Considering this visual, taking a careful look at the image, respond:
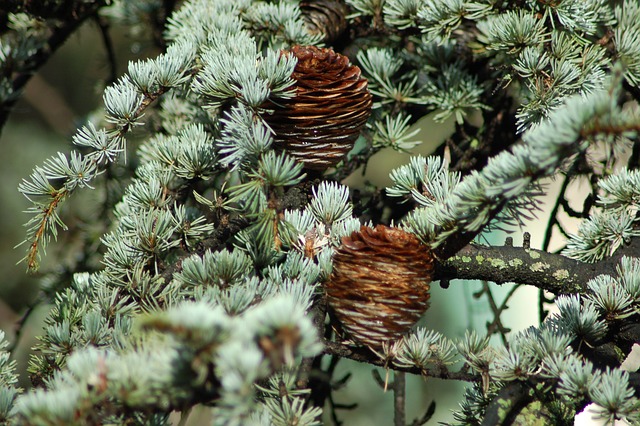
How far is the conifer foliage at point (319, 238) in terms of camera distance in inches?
17.0

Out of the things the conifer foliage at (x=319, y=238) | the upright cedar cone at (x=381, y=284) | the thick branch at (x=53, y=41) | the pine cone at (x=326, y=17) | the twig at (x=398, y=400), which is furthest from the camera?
the thick branch at (x=53, y=41)

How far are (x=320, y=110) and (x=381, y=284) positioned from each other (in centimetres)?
19

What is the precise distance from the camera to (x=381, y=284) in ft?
1.81

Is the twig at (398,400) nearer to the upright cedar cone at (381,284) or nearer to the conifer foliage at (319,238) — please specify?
the conifer foliage at (319,238)

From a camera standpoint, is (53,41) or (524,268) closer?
(524,268)

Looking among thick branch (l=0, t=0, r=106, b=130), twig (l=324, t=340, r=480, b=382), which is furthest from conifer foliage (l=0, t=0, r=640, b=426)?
thick branch (l=0, t=0, r=106, b=130)

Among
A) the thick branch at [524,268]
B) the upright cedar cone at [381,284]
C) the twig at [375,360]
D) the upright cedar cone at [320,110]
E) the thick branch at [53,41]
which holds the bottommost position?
the twig at [375,360]

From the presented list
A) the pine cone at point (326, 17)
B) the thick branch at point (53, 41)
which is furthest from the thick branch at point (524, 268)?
the thick branch at point (53, 41)

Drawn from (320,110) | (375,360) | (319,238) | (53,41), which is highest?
(53,41)

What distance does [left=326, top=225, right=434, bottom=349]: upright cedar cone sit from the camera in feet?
1.82

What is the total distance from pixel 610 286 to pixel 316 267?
0.29 metres

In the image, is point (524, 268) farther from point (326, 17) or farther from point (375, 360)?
point (326, 17)

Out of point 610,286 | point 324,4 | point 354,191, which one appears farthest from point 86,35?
point 610,286

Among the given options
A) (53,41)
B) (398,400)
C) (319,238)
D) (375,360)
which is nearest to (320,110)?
(319,238)
